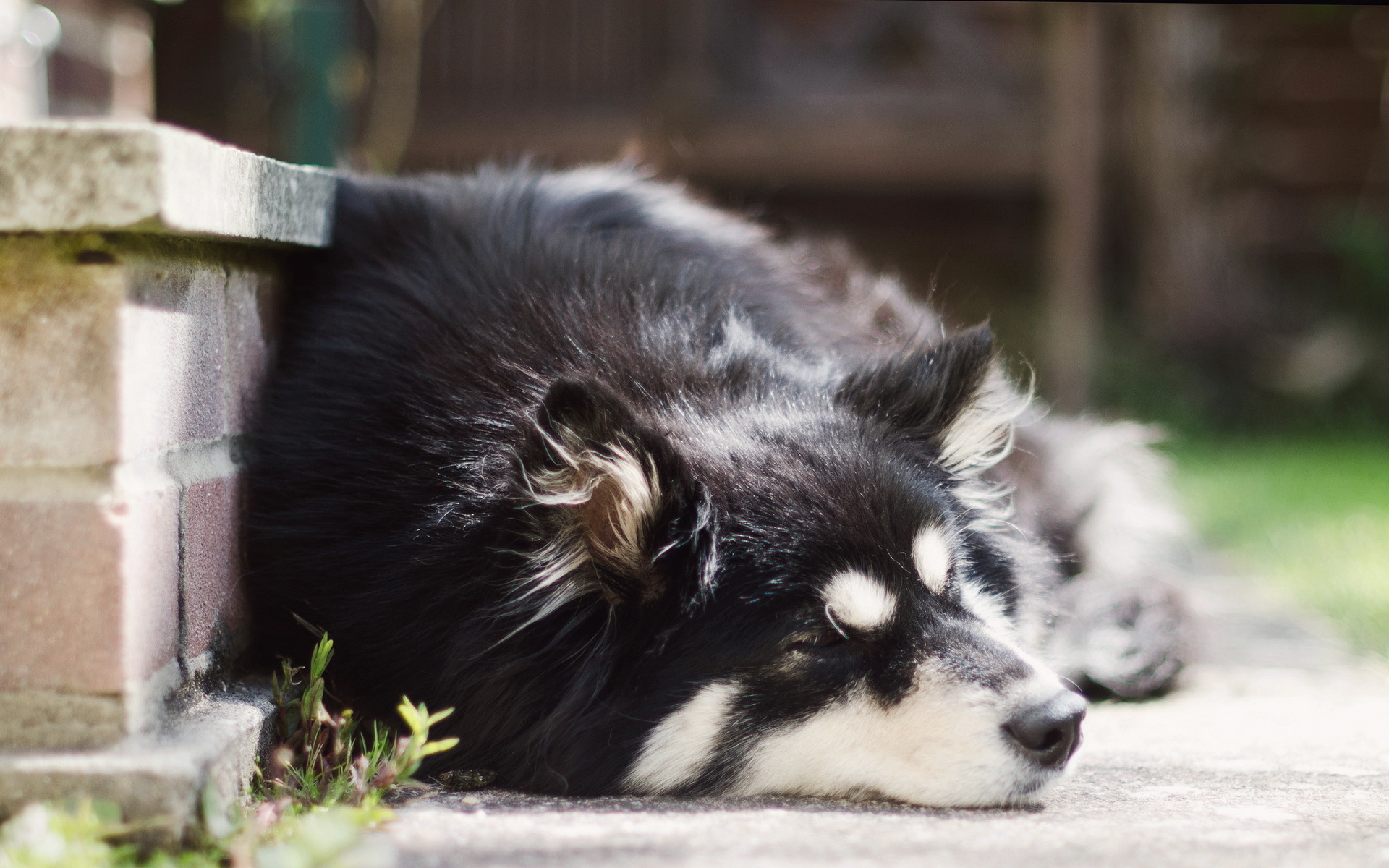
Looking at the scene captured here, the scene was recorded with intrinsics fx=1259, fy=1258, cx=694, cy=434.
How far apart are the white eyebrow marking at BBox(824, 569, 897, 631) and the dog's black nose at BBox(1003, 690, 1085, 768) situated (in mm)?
258

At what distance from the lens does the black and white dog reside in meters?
1.99

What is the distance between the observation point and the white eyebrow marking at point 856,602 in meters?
2.02

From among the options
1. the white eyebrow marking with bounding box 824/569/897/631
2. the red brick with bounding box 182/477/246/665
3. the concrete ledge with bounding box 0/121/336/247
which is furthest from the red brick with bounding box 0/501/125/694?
the white eyebrow marking with bounding box 824/569/897/631

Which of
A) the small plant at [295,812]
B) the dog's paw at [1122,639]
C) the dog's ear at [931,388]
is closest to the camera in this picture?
the small plant at [295,812]

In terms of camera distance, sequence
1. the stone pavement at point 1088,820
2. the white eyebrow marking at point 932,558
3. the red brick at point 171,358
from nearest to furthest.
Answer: the stone pavement at point 1088,820
the red brick at point 171,358
the white eyebrow marking at point 932,558

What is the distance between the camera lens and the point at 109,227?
1.73 m

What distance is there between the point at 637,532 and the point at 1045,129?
6109 millimetres

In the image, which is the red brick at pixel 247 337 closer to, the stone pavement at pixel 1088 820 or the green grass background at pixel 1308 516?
the stone pavement at pixel 1088 820

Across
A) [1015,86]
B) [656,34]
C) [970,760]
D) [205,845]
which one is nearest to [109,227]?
[205,845]

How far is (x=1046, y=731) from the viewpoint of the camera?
1.95 meters

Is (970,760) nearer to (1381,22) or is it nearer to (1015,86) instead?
(1015,86)

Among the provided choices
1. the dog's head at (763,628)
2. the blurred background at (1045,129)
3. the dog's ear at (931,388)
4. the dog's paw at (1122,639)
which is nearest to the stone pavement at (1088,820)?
the dog's head at (763,628)

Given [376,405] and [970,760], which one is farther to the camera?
[376,405]

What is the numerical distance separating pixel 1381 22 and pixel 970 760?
8.62m
